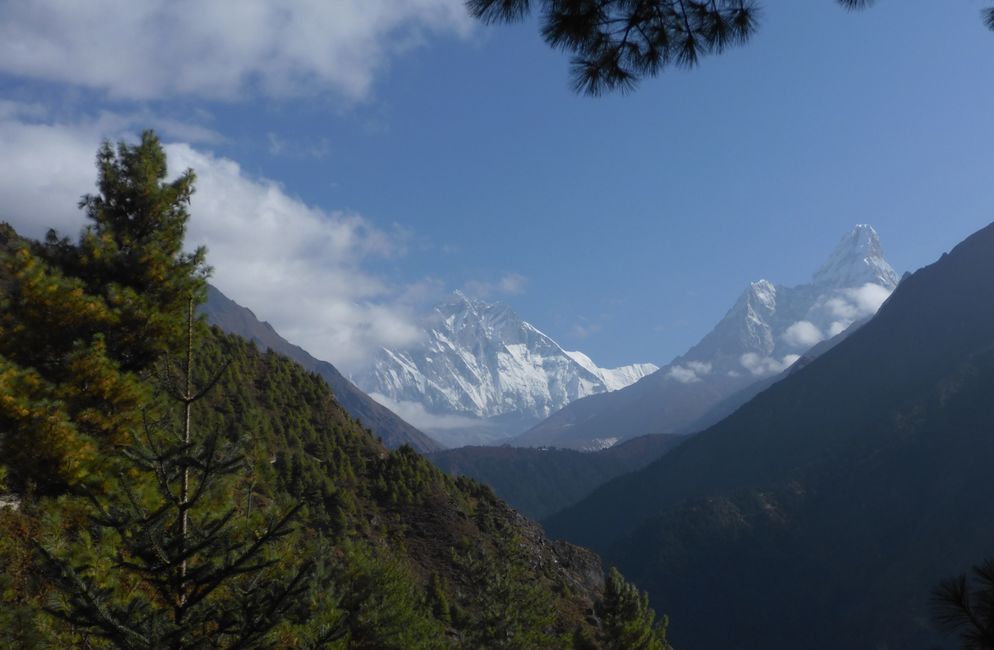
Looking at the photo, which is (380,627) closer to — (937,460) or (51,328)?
(51,328)

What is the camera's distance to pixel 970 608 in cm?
523

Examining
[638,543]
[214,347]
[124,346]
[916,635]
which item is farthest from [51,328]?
[638,543]

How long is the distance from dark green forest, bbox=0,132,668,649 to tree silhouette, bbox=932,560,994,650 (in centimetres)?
584

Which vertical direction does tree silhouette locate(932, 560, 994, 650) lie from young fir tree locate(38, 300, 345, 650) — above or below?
below

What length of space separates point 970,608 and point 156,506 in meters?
11.0

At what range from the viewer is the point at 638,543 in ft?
618

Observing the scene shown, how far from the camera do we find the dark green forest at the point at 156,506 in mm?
7965

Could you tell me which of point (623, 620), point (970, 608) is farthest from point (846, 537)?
point (970, 608)

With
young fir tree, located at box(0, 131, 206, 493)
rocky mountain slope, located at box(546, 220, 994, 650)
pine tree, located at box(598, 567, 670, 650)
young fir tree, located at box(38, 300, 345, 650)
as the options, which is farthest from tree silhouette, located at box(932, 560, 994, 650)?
rocky mountain slope, located at box(546, 220, 994, 650)

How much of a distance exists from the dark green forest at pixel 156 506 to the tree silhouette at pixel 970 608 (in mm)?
5841

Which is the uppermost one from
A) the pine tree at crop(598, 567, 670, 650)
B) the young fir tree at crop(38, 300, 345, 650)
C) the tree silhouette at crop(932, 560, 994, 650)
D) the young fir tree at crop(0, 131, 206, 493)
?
the young fir tree at crop(0, 131, 206, 493)

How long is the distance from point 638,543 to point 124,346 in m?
187

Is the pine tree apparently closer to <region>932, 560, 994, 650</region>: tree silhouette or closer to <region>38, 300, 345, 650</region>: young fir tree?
<region>38, 300, 345, 650</region>: young fir tree

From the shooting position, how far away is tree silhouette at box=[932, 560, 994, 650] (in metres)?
5.07
